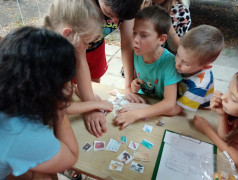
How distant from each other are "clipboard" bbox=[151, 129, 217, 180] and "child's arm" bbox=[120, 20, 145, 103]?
35 cm

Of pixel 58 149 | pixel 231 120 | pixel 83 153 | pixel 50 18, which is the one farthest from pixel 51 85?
pixel 231 120

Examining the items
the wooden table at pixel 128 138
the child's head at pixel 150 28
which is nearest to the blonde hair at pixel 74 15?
the child's head at pixel 150 28

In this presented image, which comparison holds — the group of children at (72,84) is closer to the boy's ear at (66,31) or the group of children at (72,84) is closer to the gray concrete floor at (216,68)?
the boy's ear at (66,31)

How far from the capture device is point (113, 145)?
0.99 metres

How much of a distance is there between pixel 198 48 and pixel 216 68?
265 cm

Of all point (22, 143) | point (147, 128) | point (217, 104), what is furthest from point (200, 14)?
point (22, 143)

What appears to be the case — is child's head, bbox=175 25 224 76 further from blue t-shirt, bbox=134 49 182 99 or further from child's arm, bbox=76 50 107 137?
child's arm, bbox=76 50 107 137

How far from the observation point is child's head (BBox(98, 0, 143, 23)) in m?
0.95

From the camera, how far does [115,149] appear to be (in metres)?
0.97

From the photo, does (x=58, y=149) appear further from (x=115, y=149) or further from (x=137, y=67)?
(x=137, y=67)

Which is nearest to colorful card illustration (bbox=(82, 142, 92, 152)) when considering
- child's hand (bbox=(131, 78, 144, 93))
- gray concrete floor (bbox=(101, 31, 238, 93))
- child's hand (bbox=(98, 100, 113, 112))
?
child's hand (bbox=(98, 100, 113, 112))

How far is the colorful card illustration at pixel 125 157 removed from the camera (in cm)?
92

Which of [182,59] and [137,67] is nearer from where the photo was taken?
[182,59]

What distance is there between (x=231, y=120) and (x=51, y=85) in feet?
3.25
